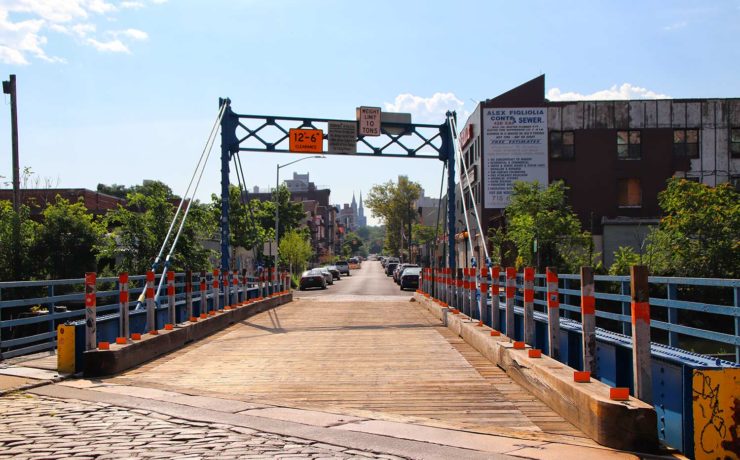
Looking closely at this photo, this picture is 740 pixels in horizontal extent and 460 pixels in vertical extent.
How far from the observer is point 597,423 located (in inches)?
228

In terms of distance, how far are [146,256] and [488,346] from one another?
18091 millimetres

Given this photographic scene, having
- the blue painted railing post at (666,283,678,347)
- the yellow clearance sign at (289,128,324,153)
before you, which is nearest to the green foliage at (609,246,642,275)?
the yellow clearance sign at (289,128,324,153)

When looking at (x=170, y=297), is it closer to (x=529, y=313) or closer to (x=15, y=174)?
(x=529, y=313)

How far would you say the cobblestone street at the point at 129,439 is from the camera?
18.1 feet

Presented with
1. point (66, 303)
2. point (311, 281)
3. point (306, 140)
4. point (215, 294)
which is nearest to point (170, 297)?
point (215, 294)

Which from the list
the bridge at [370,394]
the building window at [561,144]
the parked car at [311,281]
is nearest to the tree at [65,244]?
the bridge at [370,394]

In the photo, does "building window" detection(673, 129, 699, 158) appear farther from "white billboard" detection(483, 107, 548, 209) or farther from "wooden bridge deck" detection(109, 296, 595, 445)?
"wooden bridge deck" detection(109, 296, 595, 445)

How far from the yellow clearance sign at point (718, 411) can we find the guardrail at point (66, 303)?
7.63m

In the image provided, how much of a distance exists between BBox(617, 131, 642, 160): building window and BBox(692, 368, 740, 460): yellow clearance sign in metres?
40.3

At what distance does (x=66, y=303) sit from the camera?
69.3ft

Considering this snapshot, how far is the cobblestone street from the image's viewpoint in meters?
5.53

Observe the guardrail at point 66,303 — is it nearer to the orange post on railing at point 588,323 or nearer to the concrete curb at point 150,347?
the concrete curb at point 150,347

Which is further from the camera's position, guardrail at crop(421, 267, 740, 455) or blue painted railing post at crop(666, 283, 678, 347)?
blue painted railing post at crop(666, 283, 678, 347)

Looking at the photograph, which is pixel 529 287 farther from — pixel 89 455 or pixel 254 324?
pixel 254 324
